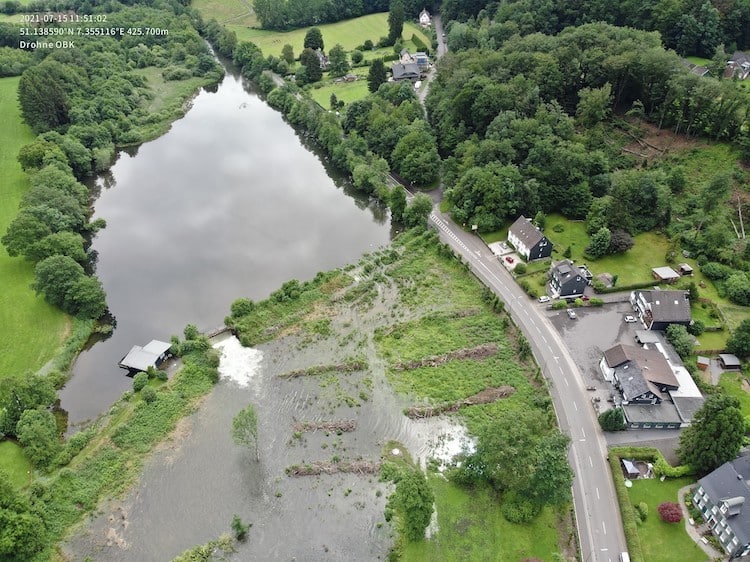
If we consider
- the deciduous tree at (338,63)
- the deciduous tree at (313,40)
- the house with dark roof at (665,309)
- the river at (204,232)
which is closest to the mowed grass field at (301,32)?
the deciduous tree at (313,40)

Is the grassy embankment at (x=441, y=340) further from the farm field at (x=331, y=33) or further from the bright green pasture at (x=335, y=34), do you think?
the bright green pasture at (x=335, y=34)

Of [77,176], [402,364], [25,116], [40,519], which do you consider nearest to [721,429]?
[402,364]

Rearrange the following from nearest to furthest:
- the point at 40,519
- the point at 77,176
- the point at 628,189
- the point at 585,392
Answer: the point at 40,519, the point at 585,392, the point at 628,189, the point at 77,176

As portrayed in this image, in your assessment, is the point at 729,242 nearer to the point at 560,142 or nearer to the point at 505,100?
the point at 560,142

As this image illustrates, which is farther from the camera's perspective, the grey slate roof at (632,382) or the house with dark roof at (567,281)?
the house with dark roof at (567,281)

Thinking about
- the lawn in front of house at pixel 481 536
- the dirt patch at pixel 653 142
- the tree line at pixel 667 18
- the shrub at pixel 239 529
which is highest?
the tree line at pixel 667 18

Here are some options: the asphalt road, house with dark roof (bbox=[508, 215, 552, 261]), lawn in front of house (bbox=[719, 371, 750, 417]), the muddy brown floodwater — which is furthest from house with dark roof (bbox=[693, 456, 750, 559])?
house with dark roof (bbox=[508, 215, 552, 261])
